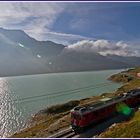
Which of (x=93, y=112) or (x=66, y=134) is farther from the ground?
(x=93, y=112)

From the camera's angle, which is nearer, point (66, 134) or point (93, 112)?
point (66, 134)

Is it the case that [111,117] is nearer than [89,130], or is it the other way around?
[89,130]

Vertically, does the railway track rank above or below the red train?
below

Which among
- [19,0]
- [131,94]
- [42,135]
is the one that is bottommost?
[42,135]

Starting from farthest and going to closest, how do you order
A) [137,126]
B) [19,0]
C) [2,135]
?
[2,135], [137,126], [19,0]

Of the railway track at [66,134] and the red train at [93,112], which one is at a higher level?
the red train at [93,112]

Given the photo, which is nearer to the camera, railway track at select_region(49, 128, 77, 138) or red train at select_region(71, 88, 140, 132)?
railway track at select_region(49, 128, 77, 138)

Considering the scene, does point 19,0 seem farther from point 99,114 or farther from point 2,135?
point 2,135

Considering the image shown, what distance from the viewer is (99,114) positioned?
40250 millimetres

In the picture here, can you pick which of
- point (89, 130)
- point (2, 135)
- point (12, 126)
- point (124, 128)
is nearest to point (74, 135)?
point (89, 130)

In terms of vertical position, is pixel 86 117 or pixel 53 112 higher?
pixel 86 117

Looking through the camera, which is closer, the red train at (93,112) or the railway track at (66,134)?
the railway track at (66,134)

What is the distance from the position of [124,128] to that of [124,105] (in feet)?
62.5

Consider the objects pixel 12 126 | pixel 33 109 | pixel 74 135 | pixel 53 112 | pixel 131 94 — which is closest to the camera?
pixel 74 135
